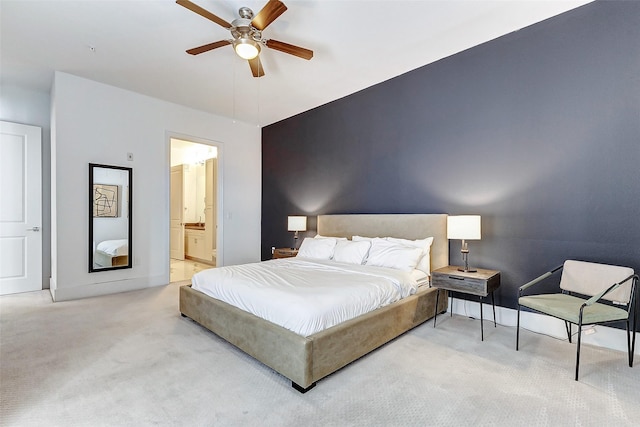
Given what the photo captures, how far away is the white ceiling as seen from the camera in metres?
2.68

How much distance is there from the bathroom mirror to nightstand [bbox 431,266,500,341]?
14.3 feet

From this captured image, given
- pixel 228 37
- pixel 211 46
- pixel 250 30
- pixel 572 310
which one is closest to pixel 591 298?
pixel 572 310

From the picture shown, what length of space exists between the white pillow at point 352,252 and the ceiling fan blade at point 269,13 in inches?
100

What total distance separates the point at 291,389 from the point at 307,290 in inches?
27.3

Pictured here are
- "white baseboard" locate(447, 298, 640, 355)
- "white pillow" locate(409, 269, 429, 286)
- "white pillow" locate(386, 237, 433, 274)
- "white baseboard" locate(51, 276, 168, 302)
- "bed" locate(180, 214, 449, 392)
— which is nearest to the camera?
"bed" locate(180, 214, 449, 392)

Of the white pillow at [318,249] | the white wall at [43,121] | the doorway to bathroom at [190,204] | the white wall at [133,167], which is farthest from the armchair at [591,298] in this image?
the doorway to bathroom at [190,204]

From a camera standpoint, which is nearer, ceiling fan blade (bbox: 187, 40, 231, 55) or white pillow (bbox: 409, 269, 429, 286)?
ceiling fan blade (bbox: 187, 40, 231, 55)

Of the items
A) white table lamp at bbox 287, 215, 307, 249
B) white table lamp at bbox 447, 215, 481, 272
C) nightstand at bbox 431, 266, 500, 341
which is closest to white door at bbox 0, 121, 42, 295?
white table lamp at bbox 287, 215, 307, 249

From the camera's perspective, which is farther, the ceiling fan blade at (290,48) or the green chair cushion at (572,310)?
the ceiling fan blade at (290,48)

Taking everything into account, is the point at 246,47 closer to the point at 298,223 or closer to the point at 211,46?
the point at 211,46

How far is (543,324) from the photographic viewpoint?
2.92m

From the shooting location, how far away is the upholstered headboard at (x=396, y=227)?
354 cm

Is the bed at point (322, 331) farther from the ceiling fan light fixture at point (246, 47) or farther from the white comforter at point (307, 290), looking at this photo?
the ceiling fan light fixture at point (246, 47)

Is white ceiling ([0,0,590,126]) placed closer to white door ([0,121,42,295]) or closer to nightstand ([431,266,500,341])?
white door ([0,121,42,295])
